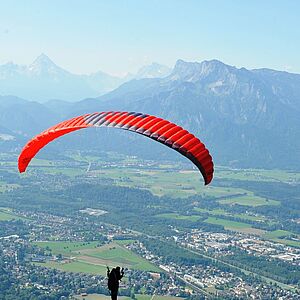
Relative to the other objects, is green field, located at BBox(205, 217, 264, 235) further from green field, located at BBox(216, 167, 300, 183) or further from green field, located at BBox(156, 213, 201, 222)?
green field, located at BBox(216, 167, 300, 183)

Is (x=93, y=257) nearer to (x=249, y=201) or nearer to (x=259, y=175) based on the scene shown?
(x=249, y=201)

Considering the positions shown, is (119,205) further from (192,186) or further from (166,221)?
(192,186)

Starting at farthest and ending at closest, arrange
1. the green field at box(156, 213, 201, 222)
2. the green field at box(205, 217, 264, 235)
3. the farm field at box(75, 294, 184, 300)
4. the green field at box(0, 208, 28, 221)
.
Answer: the green field at box(156, 213, 201, 222), the green field at box(205, 217, 264, 235), the green field at box(0, 208, 28, 221), the farm field at box(75, 294, 184, 300)

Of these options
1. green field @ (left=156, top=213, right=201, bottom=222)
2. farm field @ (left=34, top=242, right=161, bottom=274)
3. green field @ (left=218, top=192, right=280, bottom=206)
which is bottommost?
farm field @ (left=34, top=242, right=161, bottom=274)

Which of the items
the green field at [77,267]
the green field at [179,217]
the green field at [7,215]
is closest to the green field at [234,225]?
the green field at [179,217]

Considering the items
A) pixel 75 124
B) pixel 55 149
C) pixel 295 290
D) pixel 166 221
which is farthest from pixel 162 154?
pixel 75 124

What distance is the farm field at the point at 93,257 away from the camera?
59.4 m

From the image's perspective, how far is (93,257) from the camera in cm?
6425

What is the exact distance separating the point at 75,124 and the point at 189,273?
46.9 meters

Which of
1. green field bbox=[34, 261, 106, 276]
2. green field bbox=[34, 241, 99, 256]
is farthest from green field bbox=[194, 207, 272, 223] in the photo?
green field bbox=[34, 261, 106, 276]

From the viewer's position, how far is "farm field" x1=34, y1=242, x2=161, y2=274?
59.4 m

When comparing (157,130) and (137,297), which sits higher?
(157,130)

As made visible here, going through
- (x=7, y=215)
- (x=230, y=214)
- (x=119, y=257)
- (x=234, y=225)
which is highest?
(x=230, y=214)

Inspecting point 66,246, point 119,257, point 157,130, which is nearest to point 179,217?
point 66,246
